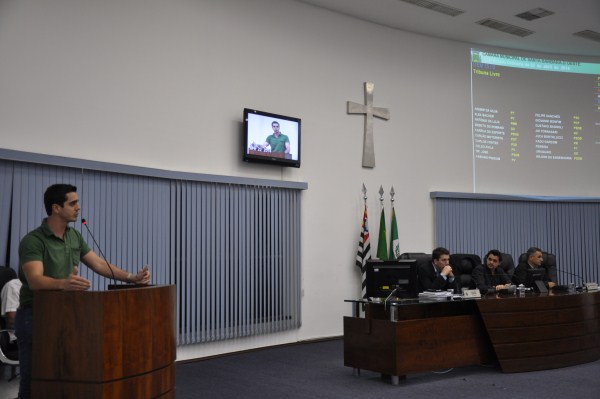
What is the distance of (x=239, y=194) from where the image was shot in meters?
6.63

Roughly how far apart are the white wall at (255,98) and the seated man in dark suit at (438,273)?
1.68 metres

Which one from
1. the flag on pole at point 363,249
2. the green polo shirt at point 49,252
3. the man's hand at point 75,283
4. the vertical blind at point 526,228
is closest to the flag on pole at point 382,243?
the flag on pole at point 363,249

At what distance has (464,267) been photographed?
6531 mm

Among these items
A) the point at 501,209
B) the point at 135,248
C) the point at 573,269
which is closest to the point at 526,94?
the point at 501,209

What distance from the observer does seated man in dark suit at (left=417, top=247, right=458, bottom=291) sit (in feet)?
19.5

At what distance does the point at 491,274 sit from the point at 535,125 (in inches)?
152

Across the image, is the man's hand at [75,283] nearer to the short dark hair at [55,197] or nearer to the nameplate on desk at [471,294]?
the short dark hair at [55,197]

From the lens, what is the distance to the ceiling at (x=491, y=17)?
777 cm

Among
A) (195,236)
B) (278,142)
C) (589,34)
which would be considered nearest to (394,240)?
(278,142)

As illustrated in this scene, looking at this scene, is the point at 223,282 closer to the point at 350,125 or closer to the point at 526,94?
the point at 350,125

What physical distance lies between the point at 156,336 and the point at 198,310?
3.20 meters

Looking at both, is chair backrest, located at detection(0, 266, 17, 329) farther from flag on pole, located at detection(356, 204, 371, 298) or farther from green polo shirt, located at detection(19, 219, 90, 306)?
flag on pole, located at detection(356, 204, 371, 298)

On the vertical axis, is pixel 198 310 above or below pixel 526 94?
below

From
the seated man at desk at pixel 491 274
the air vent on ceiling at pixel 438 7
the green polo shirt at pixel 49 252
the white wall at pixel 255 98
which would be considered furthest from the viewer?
the air vent on ceiling at pixel 438 7
